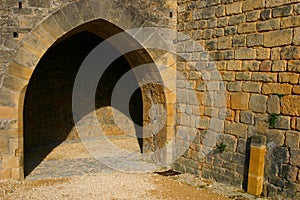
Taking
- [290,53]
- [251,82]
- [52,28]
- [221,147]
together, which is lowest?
[221,147]

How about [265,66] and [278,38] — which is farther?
[265,66]

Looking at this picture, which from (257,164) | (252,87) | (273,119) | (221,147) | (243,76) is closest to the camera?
(273,119)

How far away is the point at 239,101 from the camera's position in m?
4.70

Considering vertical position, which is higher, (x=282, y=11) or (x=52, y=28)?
(x=282, y=11)

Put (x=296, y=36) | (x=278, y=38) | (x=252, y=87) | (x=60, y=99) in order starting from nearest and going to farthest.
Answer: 1. (x=296, y=36)
2. (x=278, y=38)
3. (x=252, y=87)
4. (x=60, y=99)

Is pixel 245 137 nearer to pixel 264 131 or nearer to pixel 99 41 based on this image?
pixel 264 131

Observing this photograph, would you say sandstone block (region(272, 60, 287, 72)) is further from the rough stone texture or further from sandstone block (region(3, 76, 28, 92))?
sandstone block (region(3, 76, 28, 92))

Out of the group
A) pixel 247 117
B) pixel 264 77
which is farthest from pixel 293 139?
pixel 264 77

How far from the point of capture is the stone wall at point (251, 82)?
4.02 m

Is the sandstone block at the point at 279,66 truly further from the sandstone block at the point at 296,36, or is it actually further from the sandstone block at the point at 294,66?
the sandstone block at the point at 296,36

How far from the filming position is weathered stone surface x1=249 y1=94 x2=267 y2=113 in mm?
4336

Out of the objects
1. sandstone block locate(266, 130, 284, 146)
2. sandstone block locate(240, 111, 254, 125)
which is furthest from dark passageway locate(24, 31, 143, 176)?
sandstone block locate(266, 130, 284, 146)

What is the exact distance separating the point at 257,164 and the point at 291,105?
0.93 metres

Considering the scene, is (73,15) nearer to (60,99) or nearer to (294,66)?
(294,66)
